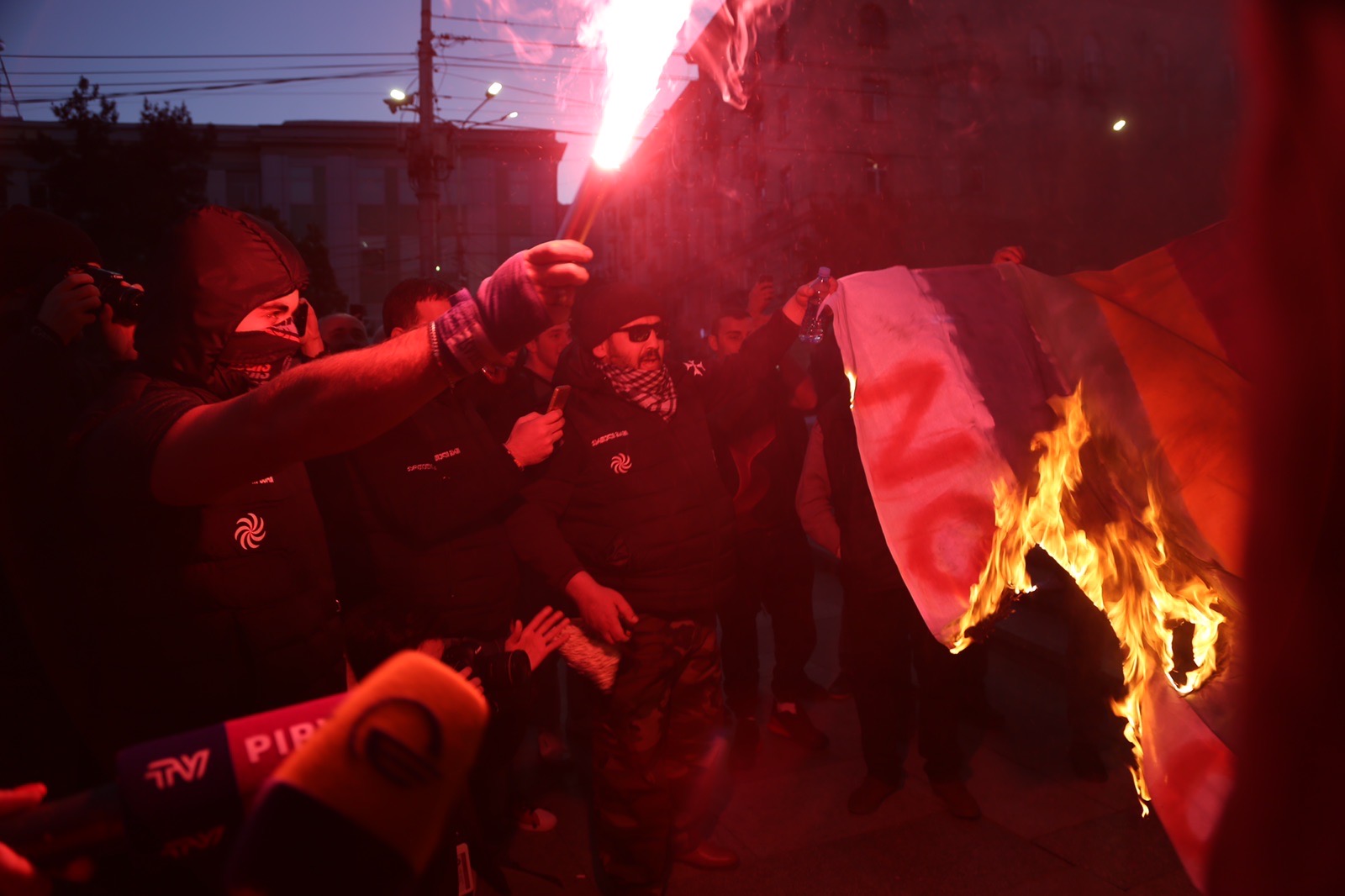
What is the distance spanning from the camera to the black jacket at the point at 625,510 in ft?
11.5

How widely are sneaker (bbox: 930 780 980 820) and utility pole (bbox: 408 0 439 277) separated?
1141 cm

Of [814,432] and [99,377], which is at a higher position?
[99,377]

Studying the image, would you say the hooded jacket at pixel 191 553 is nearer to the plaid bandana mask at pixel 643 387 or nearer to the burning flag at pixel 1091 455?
the burning flag at pixel 1091 455

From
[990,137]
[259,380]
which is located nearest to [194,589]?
[259,380]

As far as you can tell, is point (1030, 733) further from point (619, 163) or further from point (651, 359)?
point (619, 163)

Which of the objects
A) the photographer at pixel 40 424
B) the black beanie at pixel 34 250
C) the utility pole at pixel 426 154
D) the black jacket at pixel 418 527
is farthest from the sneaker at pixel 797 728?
the utility pole at pixel 426 154

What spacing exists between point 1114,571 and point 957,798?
2908 mm

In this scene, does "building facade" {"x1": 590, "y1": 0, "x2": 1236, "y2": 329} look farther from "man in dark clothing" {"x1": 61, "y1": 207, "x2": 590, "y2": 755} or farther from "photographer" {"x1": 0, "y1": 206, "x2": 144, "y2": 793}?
"man in dark clothing" {"x1": 61, "y1": 207, "x2": 590, "y2": 755}

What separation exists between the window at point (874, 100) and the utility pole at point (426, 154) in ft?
56.2

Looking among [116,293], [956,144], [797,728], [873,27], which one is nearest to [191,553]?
[116,293]

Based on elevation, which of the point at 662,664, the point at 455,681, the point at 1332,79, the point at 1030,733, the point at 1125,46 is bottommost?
the point at 1030,733

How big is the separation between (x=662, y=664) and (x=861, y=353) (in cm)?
174

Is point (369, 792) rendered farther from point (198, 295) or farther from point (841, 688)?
point (841, 688)

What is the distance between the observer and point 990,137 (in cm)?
2875
